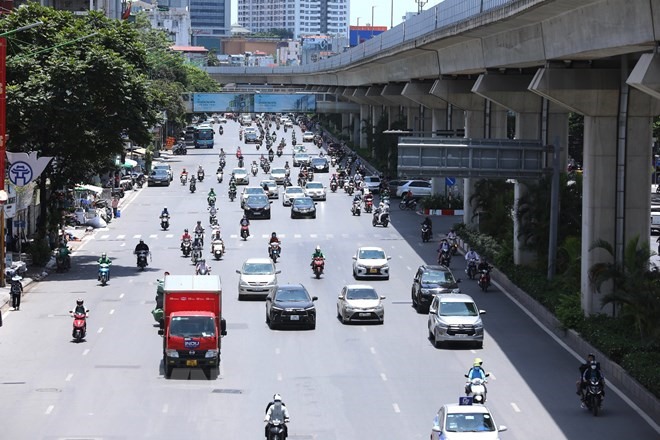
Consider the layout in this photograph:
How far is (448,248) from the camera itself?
58000 mm

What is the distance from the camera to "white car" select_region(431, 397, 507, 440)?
25.0 metres

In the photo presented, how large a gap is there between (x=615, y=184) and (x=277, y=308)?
1042cm

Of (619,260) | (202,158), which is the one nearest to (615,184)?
(619,260)

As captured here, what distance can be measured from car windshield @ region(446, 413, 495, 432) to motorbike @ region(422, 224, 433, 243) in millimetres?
42943

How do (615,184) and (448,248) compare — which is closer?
(615,184)

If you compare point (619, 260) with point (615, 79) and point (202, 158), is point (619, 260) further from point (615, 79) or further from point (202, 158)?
point (202, 158)

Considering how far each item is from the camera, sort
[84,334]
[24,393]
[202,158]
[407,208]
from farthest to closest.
→ [202,158], [407,208], [84,334], [24,393]

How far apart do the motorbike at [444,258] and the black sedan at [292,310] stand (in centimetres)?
1565

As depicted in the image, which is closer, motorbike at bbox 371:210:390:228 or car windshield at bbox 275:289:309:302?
car windshield at bbox 275:289:309:302

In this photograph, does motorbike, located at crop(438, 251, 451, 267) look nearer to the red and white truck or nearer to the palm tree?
the palm tree

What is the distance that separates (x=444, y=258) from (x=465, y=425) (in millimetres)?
32905

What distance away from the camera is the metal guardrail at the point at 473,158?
50812 mm

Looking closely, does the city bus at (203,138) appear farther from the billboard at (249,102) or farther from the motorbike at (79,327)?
the motorbike at (79,327)

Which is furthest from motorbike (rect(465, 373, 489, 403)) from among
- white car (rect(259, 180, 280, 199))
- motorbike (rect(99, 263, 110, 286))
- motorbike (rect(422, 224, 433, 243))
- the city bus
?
the city bus
